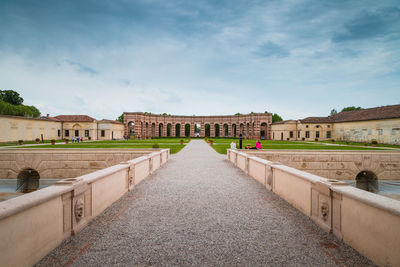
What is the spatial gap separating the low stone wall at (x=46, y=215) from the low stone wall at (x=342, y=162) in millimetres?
11674

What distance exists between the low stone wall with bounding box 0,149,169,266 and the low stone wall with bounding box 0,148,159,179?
1092cm

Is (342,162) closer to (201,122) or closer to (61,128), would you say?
(201,122)

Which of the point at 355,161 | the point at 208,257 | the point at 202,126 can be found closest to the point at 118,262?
the point at 208,257

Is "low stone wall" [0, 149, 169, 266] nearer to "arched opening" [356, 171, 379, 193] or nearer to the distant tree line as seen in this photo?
"arched opening" [356, 171, 379, 193]

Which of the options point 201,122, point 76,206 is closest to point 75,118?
point 201,122

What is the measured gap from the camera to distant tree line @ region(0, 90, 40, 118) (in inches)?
1884

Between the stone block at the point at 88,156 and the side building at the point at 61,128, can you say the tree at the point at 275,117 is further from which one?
the stone block at the point at 88,156

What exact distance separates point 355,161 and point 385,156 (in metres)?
2.07

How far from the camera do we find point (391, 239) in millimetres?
2730

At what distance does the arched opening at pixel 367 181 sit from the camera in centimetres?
1501

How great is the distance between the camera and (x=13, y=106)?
163 feet

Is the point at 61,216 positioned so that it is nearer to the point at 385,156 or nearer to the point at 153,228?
the point at 153,228

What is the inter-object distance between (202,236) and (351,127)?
48816mm

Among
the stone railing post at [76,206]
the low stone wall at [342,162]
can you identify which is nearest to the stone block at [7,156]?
the stone railing post at [76,206]
